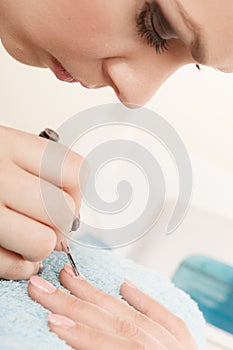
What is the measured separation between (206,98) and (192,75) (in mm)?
70

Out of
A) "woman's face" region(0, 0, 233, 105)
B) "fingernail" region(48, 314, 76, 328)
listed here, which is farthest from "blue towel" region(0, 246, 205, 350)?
"woman's face" region(0, 0, 233, 105)

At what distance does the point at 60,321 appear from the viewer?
0.55m

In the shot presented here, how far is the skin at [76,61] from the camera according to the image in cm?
60

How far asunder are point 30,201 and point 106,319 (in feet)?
0.49

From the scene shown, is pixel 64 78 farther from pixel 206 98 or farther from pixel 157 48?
pixel 206 98

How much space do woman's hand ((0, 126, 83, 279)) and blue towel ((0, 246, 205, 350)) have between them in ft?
0.11

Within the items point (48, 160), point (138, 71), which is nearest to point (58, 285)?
point (48, 160)

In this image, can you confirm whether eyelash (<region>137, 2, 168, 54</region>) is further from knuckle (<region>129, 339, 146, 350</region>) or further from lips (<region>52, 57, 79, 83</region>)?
knuckle (<region>129, 339, 146, 350</region>)

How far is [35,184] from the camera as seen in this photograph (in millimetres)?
622

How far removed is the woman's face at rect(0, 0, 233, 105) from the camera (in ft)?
1.95

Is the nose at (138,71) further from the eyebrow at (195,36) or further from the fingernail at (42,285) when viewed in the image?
the fingernail at (42,285)

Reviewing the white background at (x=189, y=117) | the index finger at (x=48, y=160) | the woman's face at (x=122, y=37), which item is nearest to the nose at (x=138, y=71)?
the woman's face at (x=122, y=37)

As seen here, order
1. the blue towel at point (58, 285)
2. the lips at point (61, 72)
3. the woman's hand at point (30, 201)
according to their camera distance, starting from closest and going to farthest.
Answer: the blue towel at point (58, 285) → the woman's hand at point (30, 201) → the lips at point (61, 72)

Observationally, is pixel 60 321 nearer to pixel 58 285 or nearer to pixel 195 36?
pixel 58 285
